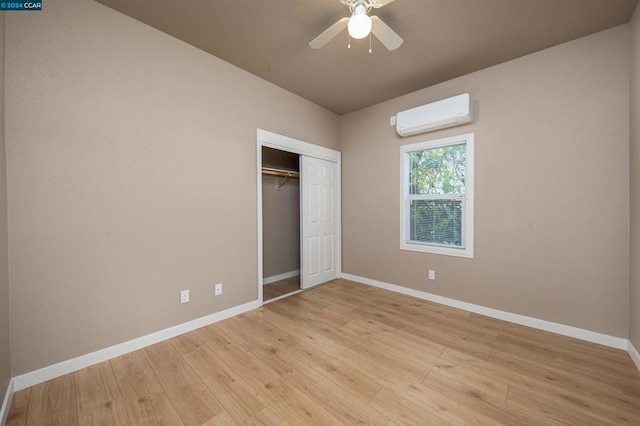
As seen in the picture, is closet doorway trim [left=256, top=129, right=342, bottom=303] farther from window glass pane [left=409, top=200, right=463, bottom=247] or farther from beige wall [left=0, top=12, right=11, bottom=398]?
beige wall [left=0, top=12, right=11, bottom=398]

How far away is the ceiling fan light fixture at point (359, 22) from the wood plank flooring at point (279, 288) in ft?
9.84

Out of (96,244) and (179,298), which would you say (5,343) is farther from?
(179,298)

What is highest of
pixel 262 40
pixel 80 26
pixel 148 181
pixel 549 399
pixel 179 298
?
pixel 262 40

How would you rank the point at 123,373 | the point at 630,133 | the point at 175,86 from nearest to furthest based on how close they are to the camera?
the point at 123,373 → the point at 630,133 → the point at 175,86

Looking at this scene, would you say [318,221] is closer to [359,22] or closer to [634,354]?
[359,22]

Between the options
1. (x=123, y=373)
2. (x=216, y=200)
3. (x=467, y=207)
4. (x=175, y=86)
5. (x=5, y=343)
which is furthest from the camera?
(x=467, y=207)

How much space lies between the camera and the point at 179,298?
92.7 inches

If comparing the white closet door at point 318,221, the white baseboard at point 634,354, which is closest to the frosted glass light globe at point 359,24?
the white closet door at point 318,221

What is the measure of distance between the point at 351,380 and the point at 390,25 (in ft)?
9.39

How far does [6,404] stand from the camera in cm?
143

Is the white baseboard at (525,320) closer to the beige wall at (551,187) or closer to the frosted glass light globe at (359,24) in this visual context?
the beige wall at (551,187)

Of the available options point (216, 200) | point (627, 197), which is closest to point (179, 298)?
point (216, 200)

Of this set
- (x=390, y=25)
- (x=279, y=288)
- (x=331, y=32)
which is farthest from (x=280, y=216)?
(x=390, y=25)

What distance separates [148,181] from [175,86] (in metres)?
0.94
